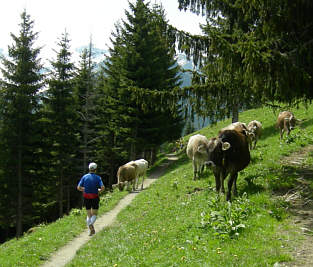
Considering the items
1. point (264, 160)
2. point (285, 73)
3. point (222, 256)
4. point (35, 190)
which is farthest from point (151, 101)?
point (35, 190)

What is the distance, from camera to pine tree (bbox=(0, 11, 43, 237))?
25578 millimetres

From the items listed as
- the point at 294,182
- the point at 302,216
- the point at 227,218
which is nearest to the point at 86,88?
the point at 294,182

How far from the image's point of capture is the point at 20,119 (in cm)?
2609

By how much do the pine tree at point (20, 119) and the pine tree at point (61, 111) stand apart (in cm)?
137

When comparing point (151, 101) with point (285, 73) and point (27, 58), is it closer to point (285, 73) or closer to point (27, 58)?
point (285, 73)

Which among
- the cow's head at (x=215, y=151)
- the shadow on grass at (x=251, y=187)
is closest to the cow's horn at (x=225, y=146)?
the cow's head at (x=215, y=151)

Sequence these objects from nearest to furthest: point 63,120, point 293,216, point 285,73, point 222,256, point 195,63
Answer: point 222,256
point 293,216
point 285,73
point 195,63
point 63,120

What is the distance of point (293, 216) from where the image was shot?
711 centimetres

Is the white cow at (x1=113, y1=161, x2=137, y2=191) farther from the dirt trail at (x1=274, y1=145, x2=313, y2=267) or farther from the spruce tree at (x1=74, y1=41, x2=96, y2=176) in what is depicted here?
the spruce tree at (x1=74, y1=41, x2=96, y2=176)

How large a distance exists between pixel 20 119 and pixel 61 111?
3.95m

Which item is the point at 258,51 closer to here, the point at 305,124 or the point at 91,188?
the point at 91,188

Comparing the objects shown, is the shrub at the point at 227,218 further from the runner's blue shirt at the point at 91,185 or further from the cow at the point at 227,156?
the runner's blue shirt at the point at 91,185

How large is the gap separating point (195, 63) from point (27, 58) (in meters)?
21.5

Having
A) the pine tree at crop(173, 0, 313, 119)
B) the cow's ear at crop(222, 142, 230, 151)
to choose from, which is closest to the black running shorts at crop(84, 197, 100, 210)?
the cow's ear at crop(222, 142, 230, 151)
